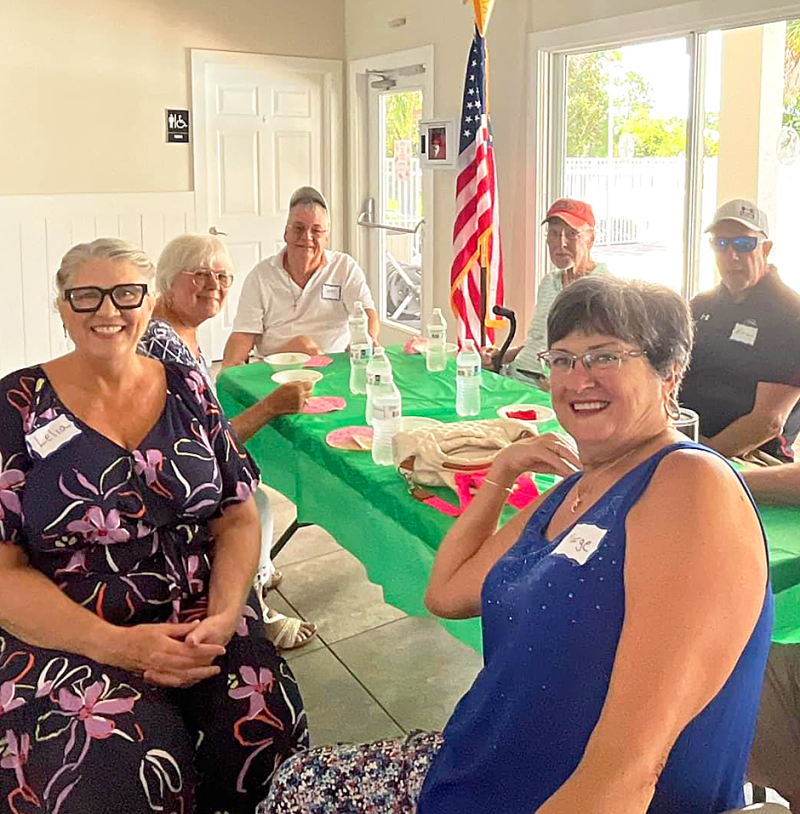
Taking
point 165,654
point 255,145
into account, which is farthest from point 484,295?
point 165,654

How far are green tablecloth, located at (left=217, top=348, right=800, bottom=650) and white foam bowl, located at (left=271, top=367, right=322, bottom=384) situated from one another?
1.8 inches

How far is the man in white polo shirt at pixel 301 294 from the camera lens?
135 inches

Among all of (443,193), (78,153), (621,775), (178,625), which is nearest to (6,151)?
(78,153)

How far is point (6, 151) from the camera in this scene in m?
5.24

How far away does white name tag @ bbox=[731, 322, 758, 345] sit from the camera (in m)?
2.48

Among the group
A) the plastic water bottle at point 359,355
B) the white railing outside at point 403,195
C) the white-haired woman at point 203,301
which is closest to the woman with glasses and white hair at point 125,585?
the white-haired woman at point 203,301

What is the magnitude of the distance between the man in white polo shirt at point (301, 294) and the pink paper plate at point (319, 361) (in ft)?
0.73

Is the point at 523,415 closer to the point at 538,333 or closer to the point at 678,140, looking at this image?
the point at 538,333

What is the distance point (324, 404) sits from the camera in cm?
250

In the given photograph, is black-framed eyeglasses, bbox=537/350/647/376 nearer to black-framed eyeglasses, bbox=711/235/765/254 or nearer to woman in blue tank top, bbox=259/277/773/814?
woman in blue tank top, bbox=259/277/773/814

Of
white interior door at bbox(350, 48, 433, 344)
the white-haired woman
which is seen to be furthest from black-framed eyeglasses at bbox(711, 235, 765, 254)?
white interior door at bbox(350, 48, 433, 344)

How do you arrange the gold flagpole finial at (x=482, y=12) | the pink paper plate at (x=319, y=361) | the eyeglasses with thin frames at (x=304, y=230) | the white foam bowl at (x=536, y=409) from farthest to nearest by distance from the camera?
the gold flagpole finial at (x=482, y=12)
the eyeglasses with thin frames at (x=304, y=230)
the pink paper plate at (x=319, y=361)
the white foam bowl at (x=536, y=409)

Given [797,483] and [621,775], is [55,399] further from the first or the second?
[797,483]

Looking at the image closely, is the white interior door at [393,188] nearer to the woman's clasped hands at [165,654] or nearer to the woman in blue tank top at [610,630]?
the woman's clasped hands at [165,654]
